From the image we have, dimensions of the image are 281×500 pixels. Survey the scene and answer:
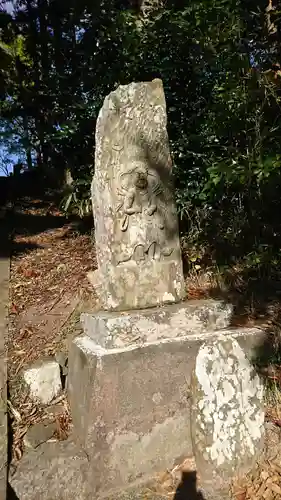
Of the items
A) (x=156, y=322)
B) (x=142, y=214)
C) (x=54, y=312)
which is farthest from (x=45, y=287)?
(x=156, y=322)

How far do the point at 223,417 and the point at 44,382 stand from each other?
159 centimetres

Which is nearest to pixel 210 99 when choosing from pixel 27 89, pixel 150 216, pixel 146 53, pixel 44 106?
pixel 146 53

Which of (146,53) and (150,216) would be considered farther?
(146,53)

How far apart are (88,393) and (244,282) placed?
2.65 metres

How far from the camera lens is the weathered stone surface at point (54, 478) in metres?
3.23

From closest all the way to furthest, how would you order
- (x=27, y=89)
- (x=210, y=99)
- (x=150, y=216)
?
(x=150, y=216) < (x=210, y=99) < (x=27, y=89)

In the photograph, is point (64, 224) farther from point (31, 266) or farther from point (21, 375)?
point (21, 375)

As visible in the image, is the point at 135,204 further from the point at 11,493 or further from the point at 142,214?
the point at 11,493

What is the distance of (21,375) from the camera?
4.31 meters

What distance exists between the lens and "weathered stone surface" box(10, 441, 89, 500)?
3234 millimetres

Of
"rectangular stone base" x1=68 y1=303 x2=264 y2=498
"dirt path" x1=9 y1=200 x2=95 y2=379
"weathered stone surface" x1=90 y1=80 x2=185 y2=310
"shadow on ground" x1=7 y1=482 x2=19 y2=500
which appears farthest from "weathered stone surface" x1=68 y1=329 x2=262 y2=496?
"dirt path" x1=9 y1=200 x2=95 y2=379

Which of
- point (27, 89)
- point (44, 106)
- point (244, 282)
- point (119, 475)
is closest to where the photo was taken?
point (119, 475)

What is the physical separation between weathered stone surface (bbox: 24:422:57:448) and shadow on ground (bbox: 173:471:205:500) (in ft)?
3.34

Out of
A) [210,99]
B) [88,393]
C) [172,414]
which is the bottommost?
[172,414]
